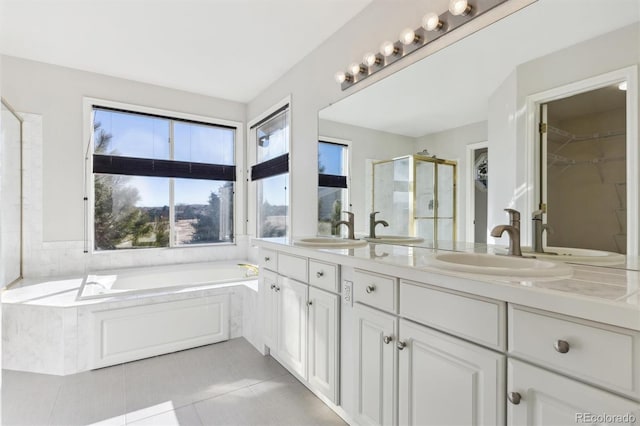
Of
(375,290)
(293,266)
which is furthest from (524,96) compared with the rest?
(293,266)

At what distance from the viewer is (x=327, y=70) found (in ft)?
8.75

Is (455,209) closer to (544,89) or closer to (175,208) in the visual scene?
(544,89)

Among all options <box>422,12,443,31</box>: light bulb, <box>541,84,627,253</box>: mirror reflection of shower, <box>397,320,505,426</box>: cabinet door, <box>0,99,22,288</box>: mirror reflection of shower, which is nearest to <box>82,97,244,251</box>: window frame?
<box>0,99,22,288</box>: mirror reflection of shower

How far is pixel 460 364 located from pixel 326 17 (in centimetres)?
236

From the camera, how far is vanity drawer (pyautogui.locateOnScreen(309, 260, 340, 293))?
5.49ft

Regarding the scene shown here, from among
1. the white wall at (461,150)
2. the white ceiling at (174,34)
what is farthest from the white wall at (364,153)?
the white ceiling at (174,34)

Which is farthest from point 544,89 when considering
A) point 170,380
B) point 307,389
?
point 170,380

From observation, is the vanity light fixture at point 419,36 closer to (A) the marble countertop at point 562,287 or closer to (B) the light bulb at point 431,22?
(B) the light bulb at point 431,22

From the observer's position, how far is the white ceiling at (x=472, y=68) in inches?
47.0

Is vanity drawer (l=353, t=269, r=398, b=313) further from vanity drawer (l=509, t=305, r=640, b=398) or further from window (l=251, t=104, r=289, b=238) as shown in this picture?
window (l=251, t=104, r=289, b=238)

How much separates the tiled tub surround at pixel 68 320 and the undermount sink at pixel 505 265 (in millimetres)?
1832

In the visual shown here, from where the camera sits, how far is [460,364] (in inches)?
41.2

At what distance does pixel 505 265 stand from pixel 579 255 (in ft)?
0.85

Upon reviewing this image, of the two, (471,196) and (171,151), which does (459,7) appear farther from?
(171,151)
